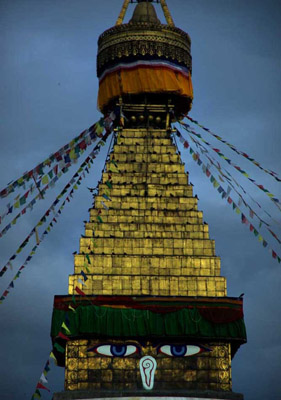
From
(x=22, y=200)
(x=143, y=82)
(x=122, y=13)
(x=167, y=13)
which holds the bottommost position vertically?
(x=22, y=200)

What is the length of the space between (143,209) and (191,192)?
7.10 feet

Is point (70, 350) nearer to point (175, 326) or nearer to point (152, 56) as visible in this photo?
point (175, 326)

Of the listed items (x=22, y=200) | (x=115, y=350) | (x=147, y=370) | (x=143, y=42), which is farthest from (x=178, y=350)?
(x=143, y=42)

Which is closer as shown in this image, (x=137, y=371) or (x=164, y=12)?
(x=137, y=371)

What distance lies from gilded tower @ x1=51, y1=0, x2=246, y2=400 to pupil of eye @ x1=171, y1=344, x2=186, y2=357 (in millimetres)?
35

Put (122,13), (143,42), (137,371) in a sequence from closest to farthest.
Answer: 1. (137,371)
2. (143,42)
3. (122,13)

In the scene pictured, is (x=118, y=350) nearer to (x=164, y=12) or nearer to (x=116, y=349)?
(x=116, y=349)

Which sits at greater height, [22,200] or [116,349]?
[22,200]

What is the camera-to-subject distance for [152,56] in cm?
3581

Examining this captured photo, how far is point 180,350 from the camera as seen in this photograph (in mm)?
28625

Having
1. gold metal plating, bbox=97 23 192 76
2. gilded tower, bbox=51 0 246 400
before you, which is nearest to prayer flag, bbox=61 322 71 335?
gilded tower, bbox=51 0 246 400

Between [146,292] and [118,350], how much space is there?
7.90ft

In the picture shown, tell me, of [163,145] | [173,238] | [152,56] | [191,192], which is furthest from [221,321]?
[152,56]

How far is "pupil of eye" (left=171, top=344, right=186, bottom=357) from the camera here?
28.5 m
